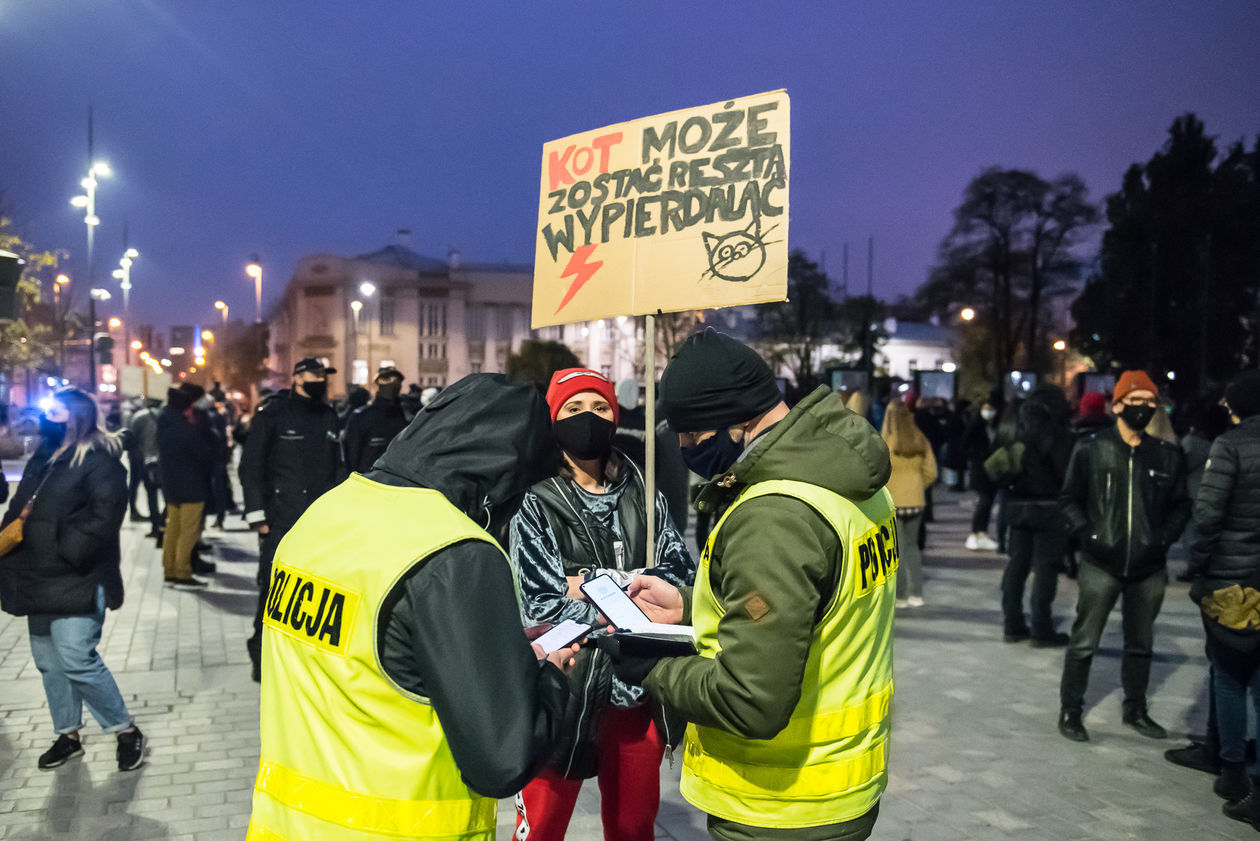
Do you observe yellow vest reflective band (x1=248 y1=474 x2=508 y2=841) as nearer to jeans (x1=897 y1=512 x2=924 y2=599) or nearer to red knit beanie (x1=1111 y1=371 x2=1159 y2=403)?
red knit beanie (x1=1111 y1=371 x2=1159 y2=403)

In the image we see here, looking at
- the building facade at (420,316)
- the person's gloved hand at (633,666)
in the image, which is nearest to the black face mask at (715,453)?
the person's gloved hand at (633,666)

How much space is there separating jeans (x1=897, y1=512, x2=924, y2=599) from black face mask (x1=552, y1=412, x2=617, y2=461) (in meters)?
6.37

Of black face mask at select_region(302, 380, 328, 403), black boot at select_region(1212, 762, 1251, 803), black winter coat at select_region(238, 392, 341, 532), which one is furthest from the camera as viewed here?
black face mask at select_region(302, 380, 328, 403)

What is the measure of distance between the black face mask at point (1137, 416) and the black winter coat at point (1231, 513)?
0.72 meters

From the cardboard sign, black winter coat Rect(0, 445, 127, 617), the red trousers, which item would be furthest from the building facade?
the red trousers

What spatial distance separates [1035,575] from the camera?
8250 mm

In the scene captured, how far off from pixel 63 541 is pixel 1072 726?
5682 mm

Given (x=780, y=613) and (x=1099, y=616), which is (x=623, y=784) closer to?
(x=780, y=613)

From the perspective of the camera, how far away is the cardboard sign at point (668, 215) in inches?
163

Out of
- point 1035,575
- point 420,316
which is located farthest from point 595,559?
point 420,316

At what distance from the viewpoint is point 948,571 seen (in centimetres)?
1198

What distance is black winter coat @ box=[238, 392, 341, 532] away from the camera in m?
7.32

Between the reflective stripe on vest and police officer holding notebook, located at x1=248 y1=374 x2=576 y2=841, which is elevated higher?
police officer holding notebook, located at x1=248 y1=374 x2=576 y2=841

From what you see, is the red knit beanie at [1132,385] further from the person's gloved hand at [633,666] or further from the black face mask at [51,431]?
the black face mask at [51,431]
